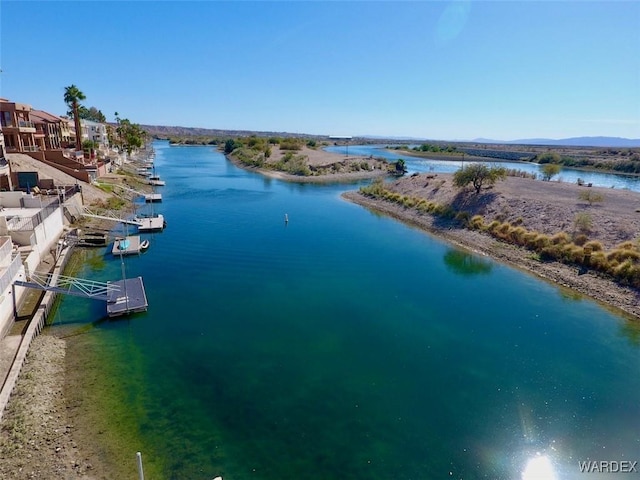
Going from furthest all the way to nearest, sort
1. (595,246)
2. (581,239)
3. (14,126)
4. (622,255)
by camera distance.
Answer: (14,126), (581,239), (595,246), (622,255)

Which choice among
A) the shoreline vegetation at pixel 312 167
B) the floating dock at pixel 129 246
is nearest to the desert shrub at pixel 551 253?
the floating dock at pixel 129 246

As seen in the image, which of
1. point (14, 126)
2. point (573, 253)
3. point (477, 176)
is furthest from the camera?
point (477, 176)

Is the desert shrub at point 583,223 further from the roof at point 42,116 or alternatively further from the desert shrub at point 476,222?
the roof at point 42,116

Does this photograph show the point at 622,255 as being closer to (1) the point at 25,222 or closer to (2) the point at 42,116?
(1) the point at 25,222

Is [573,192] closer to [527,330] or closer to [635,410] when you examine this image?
[527,330]

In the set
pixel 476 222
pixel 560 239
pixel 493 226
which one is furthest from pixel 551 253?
pixel 476 222

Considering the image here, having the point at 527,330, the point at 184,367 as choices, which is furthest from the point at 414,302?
the point at 184,367
